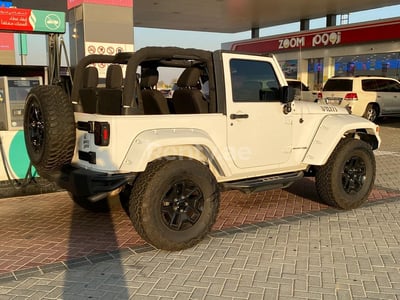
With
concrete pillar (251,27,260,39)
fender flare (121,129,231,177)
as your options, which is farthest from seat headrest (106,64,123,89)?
concrete pillar (251,27,260,39)

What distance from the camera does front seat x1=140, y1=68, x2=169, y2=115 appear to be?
5.05 meters

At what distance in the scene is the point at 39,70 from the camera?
763 centimetres

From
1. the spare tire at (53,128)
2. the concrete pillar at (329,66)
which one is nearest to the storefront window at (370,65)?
the concrete pillar at (329,66)

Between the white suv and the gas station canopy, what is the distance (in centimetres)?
676

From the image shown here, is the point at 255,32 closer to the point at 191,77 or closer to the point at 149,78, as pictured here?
the point at 149,78

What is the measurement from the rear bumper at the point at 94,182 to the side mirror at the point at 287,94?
79.8 inches

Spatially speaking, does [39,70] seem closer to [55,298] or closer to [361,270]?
[55,298]

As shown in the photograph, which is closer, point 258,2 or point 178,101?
point 178,101

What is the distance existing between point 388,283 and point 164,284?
1837mm

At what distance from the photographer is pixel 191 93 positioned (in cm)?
469

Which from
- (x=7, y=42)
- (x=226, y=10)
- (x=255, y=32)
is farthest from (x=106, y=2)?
(x=255, y=32)

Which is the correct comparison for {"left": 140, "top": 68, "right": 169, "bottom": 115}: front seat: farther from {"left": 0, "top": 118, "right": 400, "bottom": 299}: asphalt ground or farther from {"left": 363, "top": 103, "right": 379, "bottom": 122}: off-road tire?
{"left": 363, "top": 103, "right": 379, "bottom": 122}: off-road tire

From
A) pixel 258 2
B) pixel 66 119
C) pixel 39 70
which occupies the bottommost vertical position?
pixel 66 119

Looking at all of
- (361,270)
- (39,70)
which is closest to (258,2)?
(39,70)
